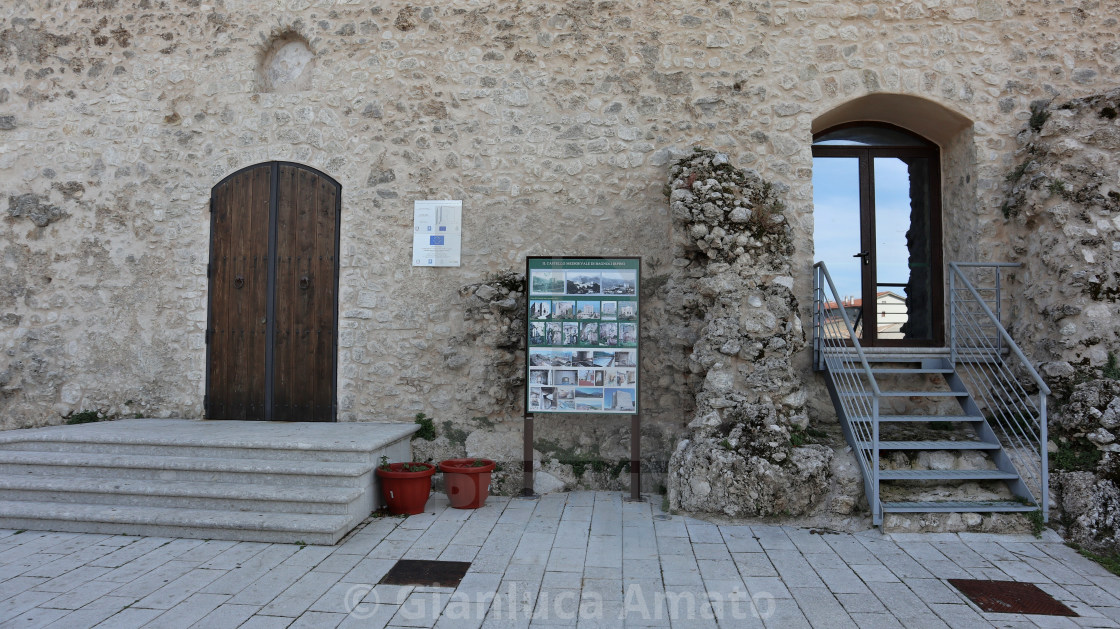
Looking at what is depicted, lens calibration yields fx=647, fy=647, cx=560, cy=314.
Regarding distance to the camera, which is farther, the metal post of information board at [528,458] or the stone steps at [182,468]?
the metal post of information board at [528,458]

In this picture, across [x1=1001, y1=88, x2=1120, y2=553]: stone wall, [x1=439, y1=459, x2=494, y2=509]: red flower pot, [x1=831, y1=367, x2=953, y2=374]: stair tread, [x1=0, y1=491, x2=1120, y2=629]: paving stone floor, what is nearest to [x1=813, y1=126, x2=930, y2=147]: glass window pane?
[x1=1001, y1=88, x2=1120, y2=553]: stone wall

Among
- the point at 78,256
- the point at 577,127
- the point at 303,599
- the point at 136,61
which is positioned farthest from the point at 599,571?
the point at 136,61

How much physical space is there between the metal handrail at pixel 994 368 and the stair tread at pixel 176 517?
4.76 meters

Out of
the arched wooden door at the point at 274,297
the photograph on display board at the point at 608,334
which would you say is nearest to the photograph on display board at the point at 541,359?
the photograph on display board at the point at 608,334

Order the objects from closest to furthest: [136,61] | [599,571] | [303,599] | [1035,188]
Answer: [303,599], [599,571], [1035,188], [136,61]

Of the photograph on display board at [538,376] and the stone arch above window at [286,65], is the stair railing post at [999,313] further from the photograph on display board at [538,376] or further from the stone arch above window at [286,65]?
the stone arch above window at [286,65]

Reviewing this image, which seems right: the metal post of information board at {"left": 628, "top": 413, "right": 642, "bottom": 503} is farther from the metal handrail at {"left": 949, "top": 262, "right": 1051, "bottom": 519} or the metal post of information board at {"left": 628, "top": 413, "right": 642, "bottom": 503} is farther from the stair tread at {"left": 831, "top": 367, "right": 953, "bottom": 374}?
the metal handrail at {"left": 949, "top": 262, "right": 1051, "bottom": 519}

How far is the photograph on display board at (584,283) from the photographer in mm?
5027

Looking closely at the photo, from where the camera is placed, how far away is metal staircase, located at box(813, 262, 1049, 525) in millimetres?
4410

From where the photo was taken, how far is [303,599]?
3248 millimetres

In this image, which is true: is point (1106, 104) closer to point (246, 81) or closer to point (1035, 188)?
point (1035, 188)

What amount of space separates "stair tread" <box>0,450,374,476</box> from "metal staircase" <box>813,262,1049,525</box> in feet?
11.8

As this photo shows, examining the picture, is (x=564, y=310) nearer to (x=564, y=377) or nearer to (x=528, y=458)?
(x=564, y=377)

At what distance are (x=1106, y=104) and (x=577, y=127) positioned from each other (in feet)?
13.6
